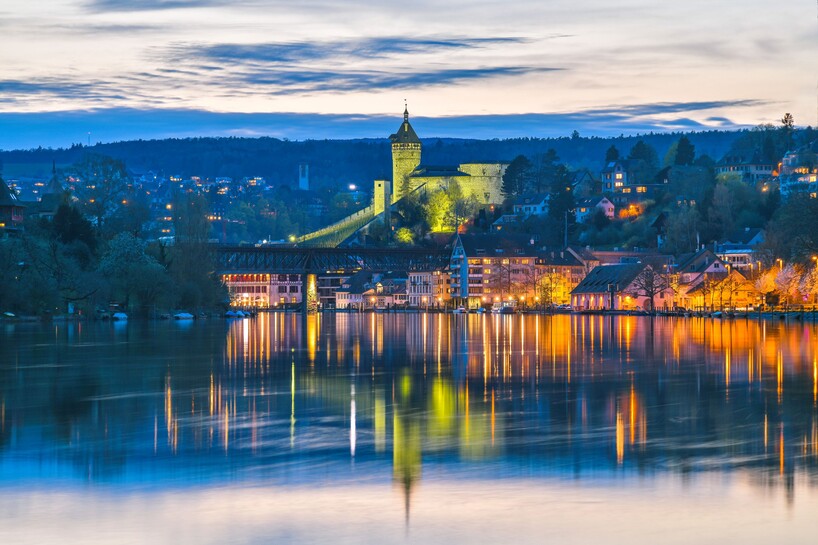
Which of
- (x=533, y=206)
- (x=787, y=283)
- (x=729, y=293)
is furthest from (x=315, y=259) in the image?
(x=787, y=283)

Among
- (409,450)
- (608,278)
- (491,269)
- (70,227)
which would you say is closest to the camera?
(409,450)

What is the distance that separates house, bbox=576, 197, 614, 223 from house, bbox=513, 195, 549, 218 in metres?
6.01

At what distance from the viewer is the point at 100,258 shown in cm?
10550

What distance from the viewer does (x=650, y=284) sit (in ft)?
427

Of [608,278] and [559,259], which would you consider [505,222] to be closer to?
[559,259]

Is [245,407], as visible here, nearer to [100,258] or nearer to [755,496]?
[755,496]

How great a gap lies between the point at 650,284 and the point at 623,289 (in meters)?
5.61

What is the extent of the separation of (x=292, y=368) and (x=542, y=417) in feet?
61.1

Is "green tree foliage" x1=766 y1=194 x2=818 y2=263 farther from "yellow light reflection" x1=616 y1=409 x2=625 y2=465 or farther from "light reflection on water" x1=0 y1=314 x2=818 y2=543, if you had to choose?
"yellow light reflection" x1=616 y1=409 x2=625 y2=465

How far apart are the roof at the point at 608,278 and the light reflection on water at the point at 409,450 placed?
84.9 meters

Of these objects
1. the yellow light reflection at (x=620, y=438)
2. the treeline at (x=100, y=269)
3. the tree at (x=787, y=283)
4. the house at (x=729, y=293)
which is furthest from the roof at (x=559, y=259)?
the yellow light reflection at (x=620, y=438)

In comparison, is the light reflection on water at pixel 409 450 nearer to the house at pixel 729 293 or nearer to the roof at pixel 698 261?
the house at pixel 729 293

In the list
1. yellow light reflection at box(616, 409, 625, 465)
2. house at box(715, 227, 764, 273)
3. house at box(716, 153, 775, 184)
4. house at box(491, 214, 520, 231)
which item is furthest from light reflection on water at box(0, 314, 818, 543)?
house at box(491, 214, 520, 231)

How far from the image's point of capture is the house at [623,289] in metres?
133
